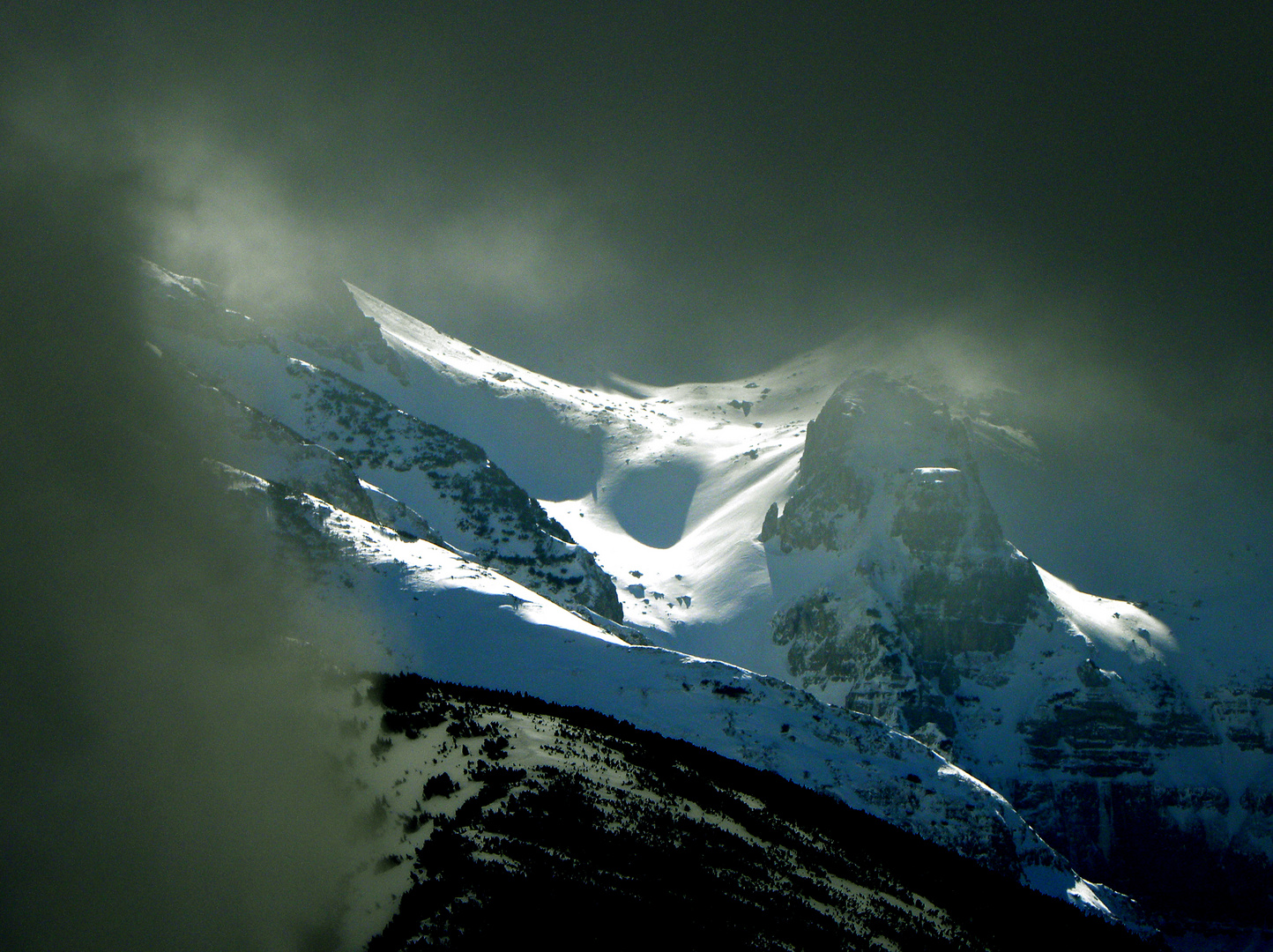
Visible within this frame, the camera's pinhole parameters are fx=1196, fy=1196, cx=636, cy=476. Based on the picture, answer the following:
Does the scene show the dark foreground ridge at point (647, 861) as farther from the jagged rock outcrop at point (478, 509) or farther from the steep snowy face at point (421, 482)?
the jagged rock outcrop at point (478, 509)

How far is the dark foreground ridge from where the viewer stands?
36.9 meters

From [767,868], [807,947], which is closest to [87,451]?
[767,868]

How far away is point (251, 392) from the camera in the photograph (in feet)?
626

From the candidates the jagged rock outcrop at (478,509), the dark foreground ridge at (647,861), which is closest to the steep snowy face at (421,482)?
the jagged rock outcrop at (478,509)

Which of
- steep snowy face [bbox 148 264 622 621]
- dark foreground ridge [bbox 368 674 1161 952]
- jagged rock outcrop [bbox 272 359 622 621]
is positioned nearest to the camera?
dark foreground ridge [bbox 368 674 1161 952]

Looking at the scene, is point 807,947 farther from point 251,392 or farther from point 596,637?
point 251,392

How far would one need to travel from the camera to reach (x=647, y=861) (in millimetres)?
45250

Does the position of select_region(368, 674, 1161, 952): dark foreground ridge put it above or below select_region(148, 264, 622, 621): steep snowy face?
below

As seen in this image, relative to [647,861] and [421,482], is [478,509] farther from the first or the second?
[647,861]

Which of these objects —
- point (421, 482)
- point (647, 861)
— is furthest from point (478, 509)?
point (647, 861)

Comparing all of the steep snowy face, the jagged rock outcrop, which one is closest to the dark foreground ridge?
the steep snowy face

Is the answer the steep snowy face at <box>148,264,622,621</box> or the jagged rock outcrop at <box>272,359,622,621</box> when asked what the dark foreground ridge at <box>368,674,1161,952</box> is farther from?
the jagged rock outcrop at <box>272,359,622,621</box>

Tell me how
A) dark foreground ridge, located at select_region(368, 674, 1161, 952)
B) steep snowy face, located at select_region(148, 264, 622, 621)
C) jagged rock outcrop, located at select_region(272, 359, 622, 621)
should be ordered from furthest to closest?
jagged rock outcrop, located at select_region(272, 359, 622, 621)
steep snowy face, located at select_region(148, 264, 622, 621)
dark foreground ridge, located at select_region(368, 674, 1161, 952)

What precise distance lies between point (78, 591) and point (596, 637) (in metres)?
55.1
